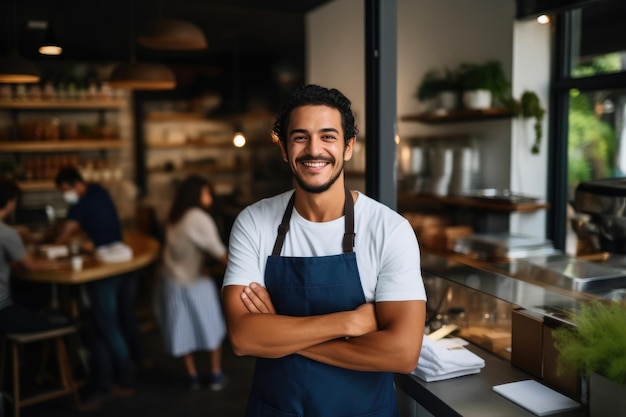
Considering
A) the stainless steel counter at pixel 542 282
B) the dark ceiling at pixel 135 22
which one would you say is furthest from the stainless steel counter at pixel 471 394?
the dark ceiling at pixel 135 22

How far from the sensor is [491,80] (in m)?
4.75

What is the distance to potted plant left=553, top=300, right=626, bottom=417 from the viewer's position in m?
1.61

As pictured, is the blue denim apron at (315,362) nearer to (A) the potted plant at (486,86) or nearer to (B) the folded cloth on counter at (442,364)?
(B) the folded cloth on counter at (442,364)

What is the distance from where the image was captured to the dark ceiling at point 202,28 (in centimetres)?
577

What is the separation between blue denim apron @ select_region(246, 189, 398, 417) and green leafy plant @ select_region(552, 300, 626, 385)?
54 centimetres

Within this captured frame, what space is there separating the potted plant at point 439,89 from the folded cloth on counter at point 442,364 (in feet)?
10.5

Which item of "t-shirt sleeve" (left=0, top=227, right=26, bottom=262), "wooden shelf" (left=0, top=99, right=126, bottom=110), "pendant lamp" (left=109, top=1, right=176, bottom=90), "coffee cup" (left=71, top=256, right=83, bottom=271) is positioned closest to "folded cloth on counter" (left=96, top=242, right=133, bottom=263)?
"coffee cup" (left=71, top=256, right=83, bottom=271)

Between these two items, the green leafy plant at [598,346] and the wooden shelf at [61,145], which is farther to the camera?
the wooden shelf at [61,145]

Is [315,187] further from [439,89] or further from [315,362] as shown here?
[439,89]

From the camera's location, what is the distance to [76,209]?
186 inches

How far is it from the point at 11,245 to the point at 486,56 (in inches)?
143

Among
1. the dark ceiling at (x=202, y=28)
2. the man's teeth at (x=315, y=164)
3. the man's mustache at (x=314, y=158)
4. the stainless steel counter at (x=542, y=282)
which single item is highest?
the dark ceiling at (x=202, y=28)

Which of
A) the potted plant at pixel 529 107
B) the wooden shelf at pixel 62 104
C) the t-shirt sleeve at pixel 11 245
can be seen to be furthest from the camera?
the wooden shelf at pixel 62 104

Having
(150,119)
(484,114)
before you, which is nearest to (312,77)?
(484,114)
